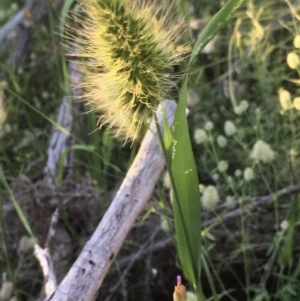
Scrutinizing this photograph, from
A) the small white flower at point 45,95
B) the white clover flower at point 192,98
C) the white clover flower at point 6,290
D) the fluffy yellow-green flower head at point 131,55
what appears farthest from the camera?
the small white flower at point 45,95

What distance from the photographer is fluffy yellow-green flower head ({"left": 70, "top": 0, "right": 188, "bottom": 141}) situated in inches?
45.4

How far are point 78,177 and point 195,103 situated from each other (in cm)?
54

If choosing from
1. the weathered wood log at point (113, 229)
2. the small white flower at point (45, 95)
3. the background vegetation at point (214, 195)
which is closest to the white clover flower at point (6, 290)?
the background vegetation at point (214, 195)

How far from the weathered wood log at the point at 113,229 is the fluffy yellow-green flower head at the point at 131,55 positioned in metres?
0.35

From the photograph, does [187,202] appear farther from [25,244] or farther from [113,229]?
[25,244]

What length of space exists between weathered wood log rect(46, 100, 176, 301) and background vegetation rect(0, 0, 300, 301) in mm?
68

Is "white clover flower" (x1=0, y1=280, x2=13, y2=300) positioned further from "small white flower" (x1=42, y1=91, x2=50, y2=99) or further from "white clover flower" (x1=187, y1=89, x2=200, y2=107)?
"small white flower" (x1=42, y1=91, x2=50, y2=99)

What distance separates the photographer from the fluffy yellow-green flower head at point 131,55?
3.79 ft

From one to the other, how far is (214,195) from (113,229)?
0.33 m

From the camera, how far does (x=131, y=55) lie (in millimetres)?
1175

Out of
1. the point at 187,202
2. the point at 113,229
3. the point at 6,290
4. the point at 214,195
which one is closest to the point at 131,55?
the point at 187,202

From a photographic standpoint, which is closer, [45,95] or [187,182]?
[187,182]

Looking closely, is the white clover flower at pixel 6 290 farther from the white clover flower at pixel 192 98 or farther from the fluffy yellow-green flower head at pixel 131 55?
the white clover flower at pixel 192 98

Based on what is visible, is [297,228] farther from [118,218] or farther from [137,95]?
[137,95]
